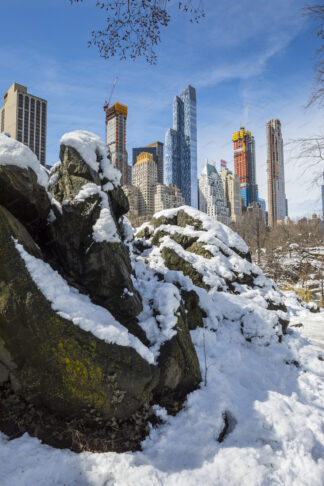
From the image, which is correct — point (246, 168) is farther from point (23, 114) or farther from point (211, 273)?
point (211, 273)

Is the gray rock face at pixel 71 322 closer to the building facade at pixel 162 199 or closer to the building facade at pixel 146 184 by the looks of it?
the building facade at pixel 146 184

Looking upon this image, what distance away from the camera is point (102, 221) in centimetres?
598

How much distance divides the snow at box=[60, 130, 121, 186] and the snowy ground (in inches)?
205

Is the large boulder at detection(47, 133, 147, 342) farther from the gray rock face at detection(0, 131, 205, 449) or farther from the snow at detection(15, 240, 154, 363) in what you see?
the snow at detection(15, 240, 154, 363)

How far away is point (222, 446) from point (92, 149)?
6.83 metres

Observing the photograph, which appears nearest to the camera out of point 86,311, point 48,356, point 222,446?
point 48,356

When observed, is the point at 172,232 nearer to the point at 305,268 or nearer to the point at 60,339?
the point at 60,339

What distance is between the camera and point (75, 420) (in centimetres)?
424

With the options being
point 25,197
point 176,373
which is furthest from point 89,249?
point 176,373

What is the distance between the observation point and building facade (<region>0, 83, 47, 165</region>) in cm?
3351

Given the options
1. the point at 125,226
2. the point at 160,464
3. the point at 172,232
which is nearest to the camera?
the point at 160,464

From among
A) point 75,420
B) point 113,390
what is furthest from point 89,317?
point 75,420

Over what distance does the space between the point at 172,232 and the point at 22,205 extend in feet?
26.1

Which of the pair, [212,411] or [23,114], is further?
[23,114]
